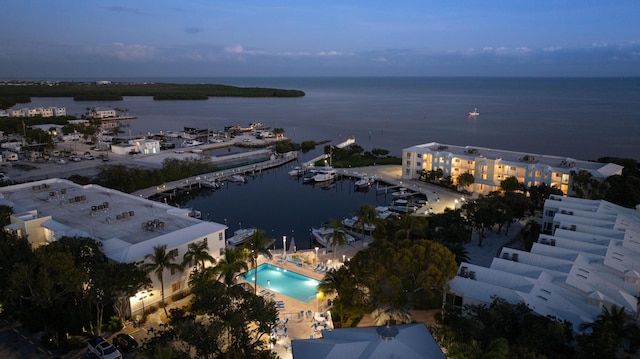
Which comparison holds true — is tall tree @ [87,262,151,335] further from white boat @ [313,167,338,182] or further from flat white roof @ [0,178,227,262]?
white boat @ [313,167,338,182]

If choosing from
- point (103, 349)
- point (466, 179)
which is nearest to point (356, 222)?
point (466, 179)

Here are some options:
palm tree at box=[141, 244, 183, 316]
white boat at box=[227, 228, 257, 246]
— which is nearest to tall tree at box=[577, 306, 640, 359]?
palm tree at box=[141, 244, 183, 316]

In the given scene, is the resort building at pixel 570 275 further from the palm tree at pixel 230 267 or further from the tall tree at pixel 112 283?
the tall tree at pixel 112 283

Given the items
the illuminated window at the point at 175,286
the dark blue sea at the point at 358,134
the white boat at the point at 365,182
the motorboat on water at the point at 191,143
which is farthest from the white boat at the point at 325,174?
the motorboat on water at the point at 191,143

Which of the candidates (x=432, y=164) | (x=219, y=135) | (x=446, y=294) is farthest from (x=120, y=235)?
(x=219, y=135)

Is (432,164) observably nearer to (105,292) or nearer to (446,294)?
(446,294)
